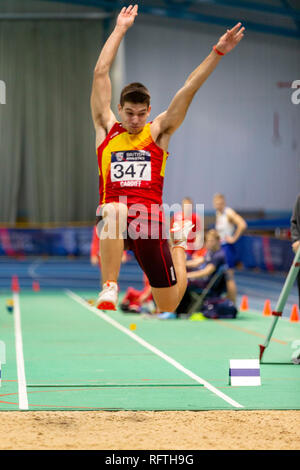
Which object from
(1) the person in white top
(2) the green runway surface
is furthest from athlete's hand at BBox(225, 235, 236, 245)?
(2) the green runway surface

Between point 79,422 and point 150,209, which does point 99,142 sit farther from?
point 79,422

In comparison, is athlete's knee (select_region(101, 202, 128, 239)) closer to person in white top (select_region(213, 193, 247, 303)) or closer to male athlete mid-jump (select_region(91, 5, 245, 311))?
male athlete mid-jump (select_region(91, 5, 245, 311))

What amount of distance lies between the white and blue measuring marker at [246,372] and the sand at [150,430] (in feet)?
2.77

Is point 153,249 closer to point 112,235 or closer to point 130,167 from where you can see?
point 112,235

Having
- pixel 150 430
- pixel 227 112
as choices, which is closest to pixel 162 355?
pixel 150 430

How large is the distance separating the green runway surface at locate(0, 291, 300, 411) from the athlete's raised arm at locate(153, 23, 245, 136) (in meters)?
2.31

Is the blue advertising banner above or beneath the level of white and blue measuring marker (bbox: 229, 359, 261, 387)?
beneath

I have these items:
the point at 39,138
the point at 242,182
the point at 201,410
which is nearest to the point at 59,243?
the point at 39,138

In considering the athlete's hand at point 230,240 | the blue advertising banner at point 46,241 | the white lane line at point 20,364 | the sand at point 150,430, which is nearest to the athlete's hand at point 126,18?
the sand at point 150,430

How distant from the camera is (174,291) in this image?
18.1 feet

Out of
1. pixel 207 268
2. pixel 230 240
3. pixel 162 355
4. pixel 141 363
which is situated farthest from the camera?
pixel 230 240

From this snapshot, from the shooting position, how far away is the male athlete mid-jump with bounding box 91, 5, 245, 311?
5012 millimetres

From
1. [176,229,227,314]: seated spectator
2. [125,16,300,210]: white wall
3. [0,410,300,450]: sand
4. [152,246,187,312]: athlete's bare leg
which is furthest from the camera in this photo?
[125,16,300,210]: white wall

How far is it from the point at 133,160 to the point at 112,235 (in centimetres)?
60
